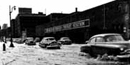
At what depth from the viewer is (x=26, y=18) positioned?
11288 centimetres

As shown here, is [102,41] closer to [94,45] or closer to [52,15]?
[94,45]

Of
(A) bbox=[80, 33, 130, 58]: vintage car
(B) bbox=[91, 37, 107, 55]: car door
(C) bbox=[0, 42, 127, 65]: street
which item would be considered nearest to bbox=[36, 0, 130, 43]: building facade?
(C) bbox=[0, 42, 127, 65]: street

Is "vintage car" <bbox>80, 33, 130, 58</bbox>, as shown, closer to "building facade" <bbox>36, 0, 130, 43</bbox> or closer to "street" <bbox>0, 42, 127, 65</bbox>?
"street" <bbox>0, 42, 127, 65</bbox>

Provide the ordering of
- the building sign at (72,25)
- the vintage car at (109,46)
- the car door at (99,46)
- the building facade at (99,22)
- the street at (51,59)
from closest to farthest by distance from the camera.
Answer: the vintage car at (109,46) → the car door at (99,46) → the street at (51,59) → the building facade at (99,22) → the building sign at (72,25)

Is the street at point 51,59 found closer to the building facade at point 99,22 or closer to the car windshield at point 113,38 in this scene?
the car windshield at point 113,38

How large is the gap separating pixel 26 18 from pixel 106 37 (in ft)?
340

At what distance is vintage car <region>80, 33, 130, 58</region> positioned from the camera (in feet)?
33.1

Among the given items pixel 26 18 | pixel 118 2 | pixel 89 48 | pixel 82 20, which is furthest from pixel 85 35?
pixel 26 18

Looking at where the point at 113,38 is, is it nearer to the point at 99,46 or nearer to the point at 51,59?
the point at 99,46

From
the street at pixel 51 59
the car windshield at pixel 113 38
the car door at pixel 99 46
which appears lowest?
the street at pixel 51 59

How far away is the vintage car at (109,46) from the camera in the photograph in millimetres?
10080

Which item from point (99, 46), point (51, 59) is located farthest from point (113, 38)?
point (51, 59)

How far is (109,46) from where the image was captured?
35.9ft

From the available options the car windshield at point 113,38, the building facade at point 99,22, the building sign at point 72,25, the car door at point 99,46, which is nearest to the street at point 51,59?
the car door at point 99,46
